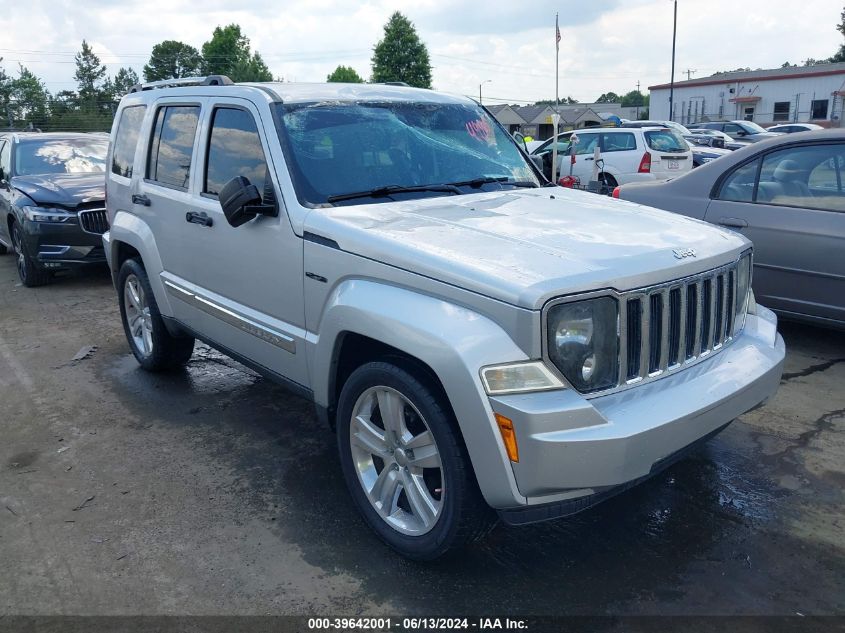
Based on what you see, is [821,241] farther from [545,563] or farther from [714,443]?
[545,563]

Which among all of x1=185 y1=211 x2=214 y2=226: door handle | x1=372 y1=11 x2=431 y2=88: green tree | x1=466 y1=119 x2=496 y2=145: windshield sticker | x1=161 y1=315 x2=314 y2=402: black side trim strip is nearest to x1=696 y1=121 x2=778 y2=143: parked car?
x1=466 y1=119 x2=496 y2=145: windshield sticker

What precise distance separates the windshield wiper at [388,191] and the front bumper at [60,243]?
18.9 feet

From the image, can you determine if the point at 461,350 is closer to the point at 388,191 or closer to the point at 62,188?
the point at 388,191

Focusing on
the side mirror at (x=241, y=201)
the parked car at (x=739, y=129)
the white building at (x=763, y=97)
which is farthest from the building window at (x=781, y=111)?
the side mirror at (x=241, y=201)

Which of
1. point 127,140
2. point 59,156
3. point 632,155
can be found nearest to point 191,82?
point 127,140

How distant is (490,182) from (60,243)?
20.1 feet

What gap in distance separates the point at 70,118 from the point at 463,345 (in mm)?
61423

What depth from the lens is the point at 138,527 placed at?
11.2 feet

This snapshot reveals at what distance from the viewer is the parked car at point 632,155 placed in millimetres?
14758

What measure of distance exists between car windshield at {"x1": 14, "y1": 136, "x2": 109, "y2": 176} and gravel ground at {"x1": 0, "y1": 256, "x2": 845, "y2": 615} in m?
5.45

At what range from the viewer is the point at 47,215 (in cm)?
833

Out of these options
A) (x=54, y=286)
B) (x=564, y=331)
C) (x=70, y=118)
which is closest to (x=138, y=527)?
(x=564, y=331)

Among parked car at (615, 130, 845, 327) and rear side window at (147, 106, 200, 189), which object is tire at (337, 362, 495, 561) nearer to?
rear side window at (147, 106, 200, 189)

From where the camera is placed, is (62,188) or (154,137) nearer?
(154,137)
